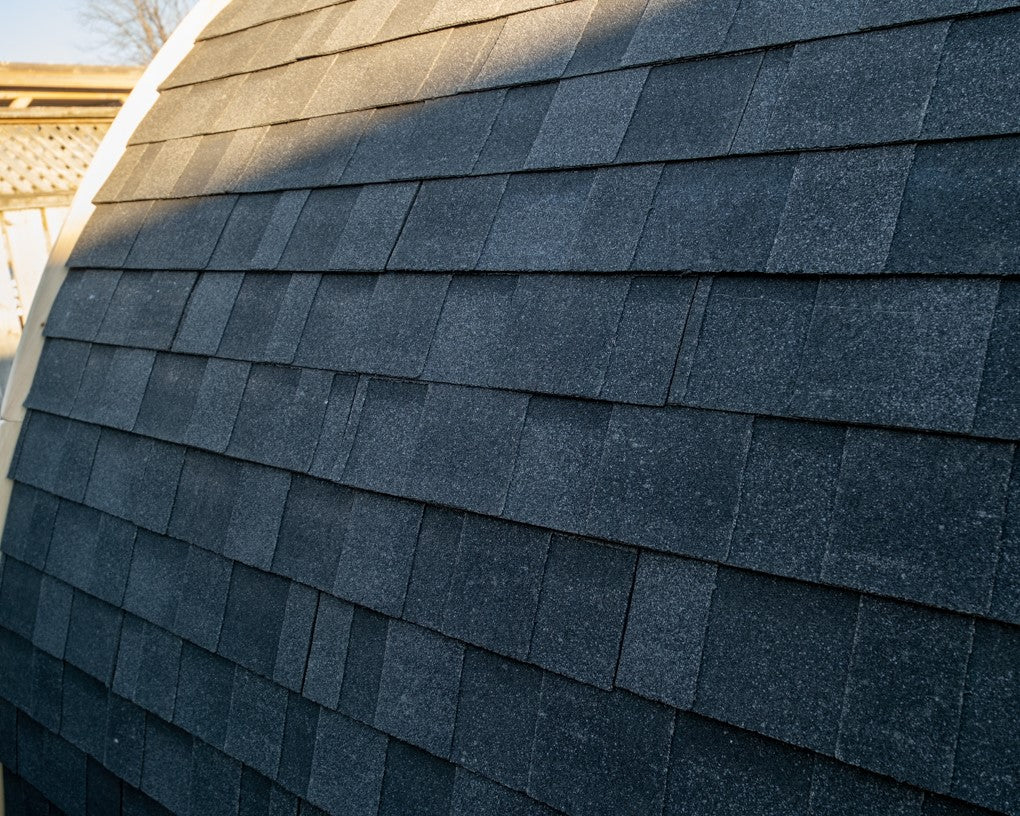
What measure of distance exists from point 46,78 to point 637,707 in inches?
271

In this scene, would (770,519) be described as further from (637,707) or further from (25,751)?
(25,751)

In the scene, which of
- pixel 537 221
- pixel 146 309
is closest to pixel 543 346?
pixel 537 221

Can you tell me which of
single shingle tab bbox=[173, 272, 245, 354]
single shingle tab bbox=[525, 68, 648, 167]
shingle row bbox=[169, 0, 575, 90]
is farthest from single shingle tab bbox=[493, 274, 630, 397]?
single shingle tab bbox=[173, 272, 245, 354]

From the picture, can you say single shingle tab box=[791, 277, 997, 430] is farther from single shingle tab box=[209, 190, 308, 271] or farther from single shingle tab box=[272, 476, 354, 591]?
single shingle tab box=[209, 190, 308, 271]

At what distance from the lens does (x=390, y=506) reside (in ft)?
7.76

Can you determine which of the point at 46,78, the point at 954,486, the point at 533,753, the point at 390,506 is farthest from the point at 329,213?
the point at 46,78

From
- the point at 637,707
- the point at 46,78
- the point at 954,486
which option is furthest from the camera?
the point at 46,78

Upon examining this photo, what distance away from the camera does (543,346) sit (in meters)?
2.18

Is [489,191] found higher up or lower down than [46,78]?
lower down

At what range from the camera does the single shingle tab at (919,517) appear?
1484 mm

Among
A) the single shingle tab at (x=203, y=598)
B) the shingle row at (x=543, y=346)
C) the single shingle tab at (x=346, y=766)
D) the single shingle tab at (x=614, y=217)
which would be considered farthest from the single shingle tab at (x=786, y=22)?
the single shingle tab at (x=203, y=598)

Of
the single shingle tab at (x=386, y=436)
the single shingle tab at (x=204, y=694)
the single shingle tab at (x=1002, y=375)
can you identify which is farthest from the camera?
the single shingle tab at (x=204, y=694)

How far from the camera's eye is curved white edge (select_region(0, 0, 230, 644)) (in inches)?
154

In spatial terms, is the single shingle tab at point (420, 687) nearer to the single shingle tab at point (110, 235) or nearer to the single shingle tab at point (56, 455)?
the single shingle tab at point (56, 455)
